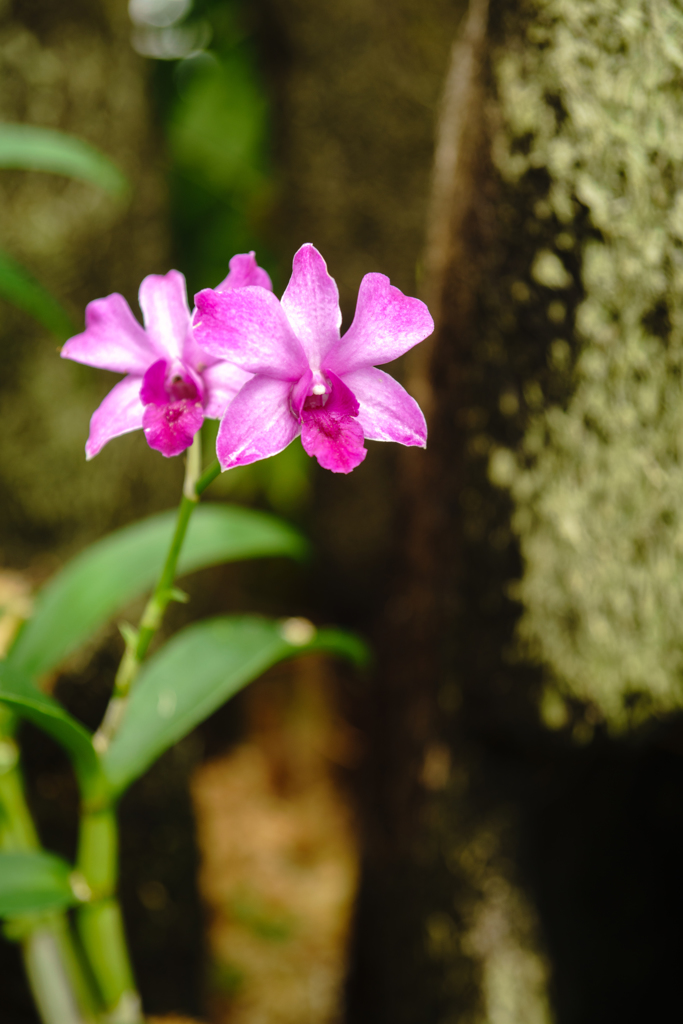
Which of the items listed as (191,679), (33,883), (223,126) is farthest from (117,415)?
(223,126)

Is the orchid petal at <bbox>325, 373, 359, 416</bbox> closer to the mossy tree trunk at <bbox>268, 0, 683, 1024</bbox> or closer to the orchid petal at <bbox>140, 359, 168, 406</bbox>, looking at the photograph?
the orchid petal at <bbox>140, 359, 168, 406</bbox>

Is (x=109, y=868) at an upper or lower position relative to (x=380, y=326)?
lower

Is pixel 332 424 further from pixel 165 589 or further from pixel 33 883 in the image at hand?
pixel 33 883

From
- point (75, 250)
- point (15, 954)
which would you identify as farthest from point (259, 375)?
point (15, 954)

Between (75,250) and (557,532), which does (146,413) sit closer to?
(557,532)

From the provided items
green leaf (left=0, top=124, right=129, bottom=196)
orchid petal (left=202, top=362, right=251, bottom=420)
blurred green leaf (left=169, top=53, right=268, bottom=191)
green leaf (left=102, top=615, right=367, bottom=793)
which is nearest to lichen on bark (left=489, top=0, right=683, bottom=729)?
green leaf (left=102, top=615, right=367, bottom=793)

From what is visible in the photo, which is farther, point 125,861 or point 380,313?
point 125,861

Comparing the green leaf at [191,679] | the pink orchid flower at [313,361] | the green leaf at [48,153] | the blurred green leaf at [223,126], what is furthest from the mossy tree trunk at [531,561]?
the blurred green leaf at [223,126]
